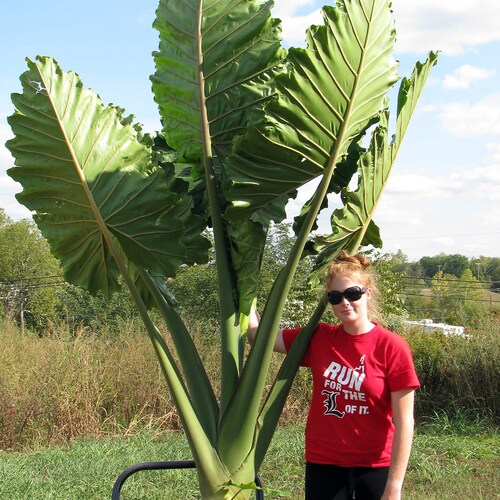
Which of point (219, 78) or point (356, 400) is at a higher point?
point (219, 78)

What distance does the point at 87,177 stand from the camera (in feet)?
9.41

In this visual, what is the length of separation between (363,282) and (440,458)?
206 inches

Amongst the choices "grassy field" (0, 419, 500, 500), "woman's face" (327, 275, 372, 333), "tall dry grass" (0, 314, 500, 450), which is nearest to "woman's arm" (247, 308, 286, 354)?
"woman's face" (327, 275, 372, 333)

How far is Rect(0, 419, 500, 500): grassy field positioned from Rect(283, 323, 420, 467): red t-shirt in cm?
286

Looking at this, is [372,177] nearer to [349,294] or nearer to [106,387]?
[349,294]

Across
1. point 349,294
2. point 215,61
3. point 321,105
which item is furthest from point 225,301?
point 215,61

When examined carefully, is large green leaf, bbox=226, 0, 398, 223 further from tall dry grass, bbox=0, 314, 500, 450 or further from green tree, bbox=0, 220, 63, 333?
green tree, bbox=0, 220, 63, 333

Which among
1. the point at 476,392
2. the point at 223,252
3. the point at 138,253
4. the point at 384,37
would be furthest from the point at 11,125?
the point at 476,392

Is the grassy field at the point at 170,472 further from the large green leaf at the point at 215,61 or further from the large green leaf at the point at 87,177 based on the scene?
the large green leaf at the point at 215,61

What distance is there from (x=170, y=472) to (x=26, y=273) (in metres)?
21.7

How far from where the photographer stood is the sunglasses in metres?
2.76

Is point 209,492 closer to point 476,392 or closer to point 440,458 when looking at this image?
point 440,458

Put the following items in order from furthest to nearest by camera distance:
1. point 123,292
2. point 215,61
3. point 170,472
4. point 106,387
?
point 123,292 < point 106,387 < point 170,472 < point 215,61

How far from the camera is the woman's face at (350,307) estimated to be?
9.15 feet
